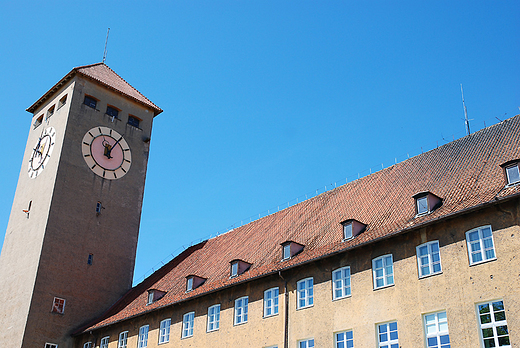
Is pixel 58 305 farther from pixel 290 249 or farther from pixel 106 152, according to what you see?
pixel 290 249

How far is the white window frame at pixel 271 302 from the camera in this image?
2261cm

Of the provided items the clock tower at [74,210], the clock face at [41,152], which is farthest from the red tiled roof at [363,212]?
the clock face at [41,152]

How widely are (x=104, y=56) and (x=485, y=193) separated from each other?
34066 millimetres

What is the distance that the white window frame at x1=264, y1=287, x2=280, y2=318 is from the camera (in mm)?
22612

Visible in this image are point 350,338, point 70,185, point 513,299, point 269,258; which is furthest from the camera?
point 70,185

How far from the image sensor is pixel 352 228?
21.8m

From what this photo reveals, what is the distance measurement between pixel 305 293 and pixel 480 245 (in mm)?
7113

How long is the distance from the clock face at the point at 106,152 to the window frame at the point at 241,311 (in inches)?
668

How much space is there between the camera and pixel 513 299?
15.8 metres

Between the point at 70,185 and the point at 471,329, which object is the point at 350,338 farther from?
the point at 70,185

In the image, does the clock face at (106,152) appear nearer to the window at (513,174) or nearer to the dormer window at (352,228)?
the dormer window at (352,228)

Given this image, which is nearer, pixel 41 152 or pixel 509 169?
pixel 509 169

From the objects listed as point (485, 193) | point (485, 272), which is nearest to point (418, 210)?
point (485, 193)

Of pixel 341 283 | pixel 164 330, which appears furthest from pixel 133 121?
→ pixel 341 283
